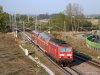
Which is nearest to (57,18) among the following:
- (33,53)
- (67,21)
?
(67,21)

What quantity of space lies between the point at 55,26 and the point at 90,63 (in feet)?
242

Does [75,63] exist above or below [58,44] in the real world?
below

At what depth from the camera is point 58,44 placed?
36.1m

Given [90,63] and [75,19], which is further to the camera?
[75,19]

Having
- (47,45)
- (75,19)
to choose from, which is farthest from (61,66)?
(75,19)

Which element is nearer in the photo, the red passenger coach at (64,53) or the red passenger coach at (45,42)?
the red passenger coach at (64,53)

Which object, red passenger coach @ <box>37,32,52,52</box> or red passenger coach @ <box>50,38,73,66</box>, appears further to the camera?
red passenger coach @ <box>37,32,52,52</box>

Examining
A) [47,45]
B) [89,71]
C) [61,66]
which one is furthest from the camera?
[47,45]

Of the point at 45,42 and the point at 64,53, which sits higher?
the point at 45,42

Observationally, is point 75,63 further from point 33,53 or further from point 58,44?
point 33,53

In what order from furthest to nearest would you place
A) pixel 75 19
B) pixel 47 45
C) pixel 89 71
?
pixel 75 19, pixel 47 45, pixel 89 71

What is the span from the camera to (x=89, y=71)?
109 ft

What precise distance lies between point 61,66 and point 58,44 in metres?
2.47

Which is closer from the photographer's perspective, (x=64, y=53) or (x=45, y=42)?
(x=64, y=53)
